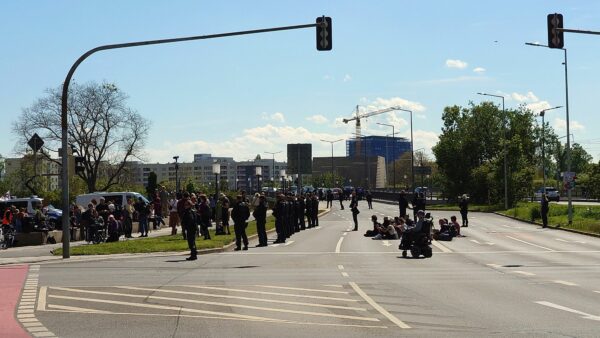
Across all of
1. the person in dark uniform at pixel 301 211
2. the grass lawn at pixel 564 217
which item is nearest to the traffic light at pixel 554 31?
the grass lawn at pixel 564 217

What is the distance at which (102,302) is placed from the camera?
1430 centimetres

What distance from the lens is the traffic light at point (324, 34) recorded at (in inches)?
906

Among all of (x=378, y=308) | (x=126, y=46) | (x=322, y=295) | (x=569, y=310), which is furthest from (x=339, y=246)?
(x=569, y=310)

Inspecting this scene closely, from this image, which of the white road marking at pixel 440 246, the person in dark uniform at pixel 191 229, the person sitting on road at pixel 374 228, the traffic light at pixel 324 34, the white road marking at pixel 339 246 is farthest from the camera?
the person sitting on road at pixel 374 228

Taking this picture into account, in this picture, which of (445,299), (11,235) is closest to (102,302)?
(445,299)

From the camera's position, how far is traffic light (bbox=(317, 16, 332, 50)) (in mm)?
23016

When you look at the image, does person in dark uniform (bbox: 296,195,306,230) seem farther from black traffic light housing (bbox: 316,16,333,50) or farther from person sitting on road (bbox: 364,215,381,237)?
black traffic light housing (bbox: 316,16,333,50)

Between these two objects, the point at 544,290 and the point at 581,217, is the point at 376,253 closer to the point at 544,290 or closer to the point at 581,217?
the point at 544,290

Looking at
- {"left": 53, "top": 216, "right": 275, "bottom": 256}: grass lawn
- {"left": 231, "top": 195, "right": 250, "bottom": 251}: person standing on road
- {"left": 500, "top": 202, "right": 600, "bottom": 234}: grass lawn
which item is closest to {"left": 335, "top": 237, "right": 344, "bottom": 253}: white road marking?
{"left": 231, "top": 195, "right": 250, "bottom": 251}: person standing on road

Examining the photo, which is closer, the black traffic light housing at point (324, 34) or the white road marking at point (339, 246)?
A: the black traffic light housing at point (324, 34)

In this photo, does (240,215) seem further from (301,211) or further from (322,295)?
(301,211)

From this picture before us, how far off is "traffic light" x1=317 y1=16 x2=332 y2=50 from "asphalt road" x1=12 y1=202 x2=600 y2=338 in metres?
6.04

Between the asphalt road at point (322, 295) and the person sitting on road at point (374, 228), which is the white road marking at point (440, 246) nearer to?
the asphalt road at point (322, 295)

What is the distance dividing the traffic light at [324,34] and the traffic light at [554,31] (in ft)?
20.6
